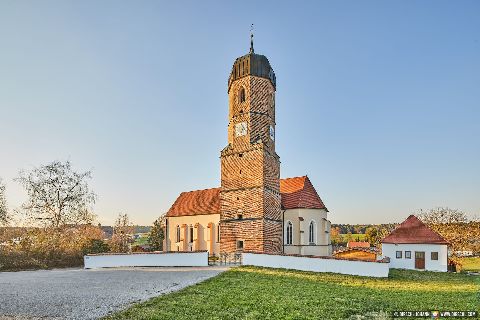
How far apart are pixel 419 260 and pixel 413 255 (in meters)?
0.57

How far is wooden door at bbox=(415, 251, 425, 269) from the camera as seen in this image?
101 ft

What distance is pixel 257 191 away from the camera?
29.7 metres

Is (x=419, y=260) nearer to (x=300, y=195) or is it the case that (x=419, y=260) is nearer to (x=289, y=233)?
(x=289, y=233)

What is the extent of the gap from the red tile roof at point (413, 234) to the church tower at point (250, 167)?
32.7 feet

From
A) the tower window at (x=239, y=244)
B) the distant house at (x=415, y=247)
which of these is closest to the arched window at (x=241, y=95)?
the tower window at (x=239, y=244)

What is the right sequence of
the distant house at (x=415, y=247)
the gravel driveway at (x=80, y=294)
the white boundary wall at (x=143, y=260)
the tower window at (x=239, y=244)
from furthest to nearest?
the distant house at (x=415, y=247)
the tower window at (x=239, y=244)
the white boundary wall at (x=143, y=260)
the gravel driveway at (x=80, y=294)

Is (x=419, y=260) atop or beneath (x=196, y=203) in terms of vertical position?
beneath

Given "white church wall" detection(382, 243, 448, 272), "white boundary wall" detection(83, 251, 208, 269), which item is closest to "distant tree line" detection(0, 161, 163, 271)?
"white boundary wall" detection(83, 251, 208, 269)

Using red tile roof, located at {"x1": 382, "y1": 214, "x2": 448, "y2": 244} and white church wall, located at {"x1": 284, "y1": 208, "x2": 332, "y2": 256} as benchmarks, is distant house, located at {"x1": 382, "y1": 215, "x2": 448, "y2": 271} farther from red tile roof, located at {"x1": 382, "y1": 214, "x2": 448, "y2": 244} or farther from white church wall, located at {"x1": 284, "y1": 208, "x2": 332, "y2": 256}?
white church wall, located at {"x1": 284, "y1": 208, "x2": 332, "y2": 256}

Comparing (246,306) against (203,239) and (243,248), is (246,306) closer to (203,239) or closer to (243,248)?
(243,248)

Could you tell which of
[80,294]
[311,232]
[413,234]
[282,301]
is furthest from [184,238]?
[282,301]

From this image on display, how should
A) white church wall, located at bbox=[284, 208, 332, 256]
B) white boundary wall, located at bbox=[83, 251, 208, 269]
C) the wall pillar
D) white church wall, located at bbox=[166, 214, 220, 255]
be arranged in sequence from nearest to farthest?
white boundary wall, located at bbox=[83, 251, 208, 269] < white church wall, located at bbox=[284, 208, 332, 256] < white church wall, located at bbox=[166, 214, 220, 255] < the wall pillar

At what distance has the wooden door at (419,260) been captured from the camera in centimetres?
3081

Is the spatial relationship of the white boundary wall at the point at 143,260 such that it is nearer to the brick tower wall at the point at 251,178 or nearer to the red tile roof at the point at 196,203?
the brick tower wall at the point at 251,178
